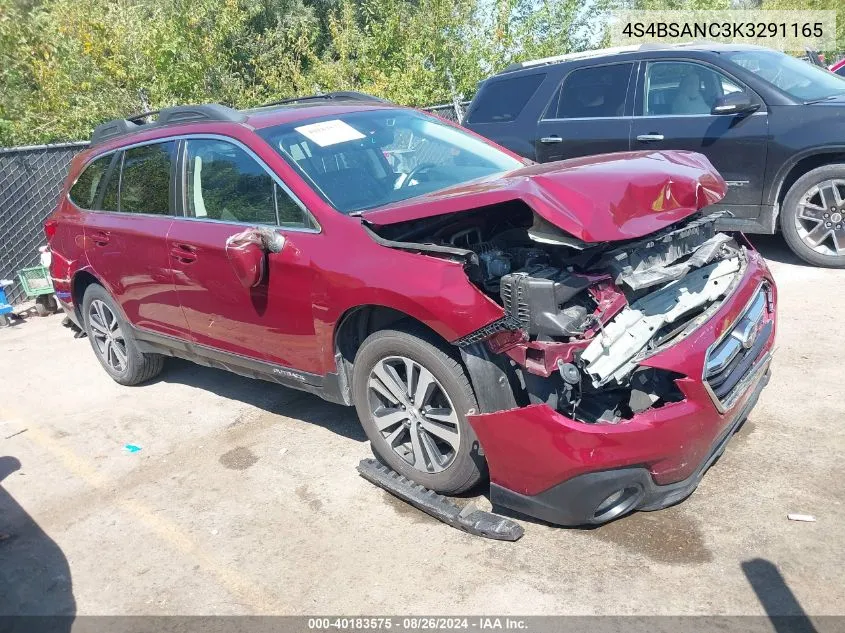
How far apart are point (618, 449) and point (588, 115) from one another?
528 centimetres

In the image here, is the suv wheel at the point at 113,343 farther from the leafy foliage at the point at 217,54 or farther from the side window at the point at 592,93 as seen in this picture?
the leafy foliage at the point at 217,54

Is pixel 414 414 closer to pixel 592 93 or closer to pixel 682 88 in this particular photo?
pixel 682 88

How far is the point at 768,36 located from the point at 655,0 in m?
3.07

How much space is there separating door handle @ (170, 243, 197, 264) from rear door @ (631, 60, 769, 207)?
445 cm

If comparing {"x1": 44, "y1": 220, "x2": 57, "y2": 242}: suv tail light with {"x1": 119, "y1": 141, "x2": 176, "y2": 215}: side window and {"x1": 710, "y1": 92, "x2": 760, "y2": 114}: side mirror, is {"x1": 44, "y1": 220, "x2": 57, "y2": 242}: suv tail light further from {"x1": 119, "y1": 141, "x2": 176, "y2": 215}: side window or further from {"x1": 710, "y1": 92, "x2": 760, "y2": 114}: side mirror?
{"x1": 710, "y1": 92, "x2": 760, "y2": 114}: side mirror

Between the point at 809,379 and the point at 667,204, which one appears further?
the point at 809,379

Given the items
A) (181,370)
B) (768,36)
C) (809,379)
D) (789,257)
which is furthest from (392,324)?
(768,36)

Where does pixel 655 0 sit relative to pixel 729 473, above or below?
above

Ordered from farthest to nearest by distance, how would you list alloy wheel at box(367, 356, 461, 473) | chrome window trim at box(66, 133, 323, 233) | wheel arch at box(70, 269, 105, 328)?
wheel arch at box(70, 269, 105, 328) < chrome window trim at box(66, 133, 323, 233) < alloy wheel at box(367, 356, 461, 473)

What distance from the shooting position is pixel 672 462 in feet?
9.84

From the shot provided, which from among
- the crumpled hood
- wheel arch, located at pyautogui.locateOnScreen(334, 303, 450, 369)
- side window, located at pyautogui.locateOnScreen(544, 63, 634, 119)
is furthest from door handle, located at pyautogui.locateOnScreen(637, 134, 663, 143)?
wheel arch, located at pyautogui.locateOnScreen(334, 303, 450, 369)

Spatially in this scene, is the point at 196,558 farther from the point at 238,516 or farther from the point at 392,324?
the point at 392,324

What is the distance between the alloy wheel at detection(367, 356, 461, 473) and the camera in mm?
3441

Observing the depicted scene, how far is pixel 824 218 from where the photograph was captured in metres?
6.37
